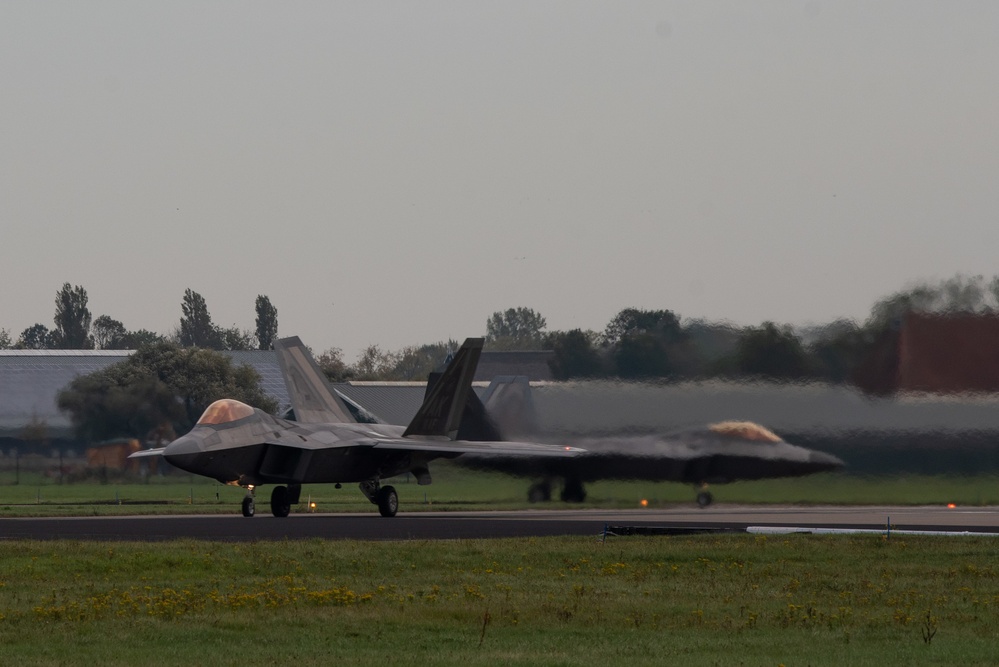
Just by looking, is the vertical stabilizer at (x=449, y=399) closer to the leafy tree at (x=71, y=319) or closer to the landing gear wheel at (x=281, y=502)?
the landing gear wheel at (x=281, y=502)

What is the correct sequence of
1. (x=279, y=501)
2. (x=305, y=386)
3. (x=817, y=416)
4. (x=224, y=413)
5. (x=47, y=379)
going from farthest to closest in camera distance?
(x=47, y=379)
(x=305, y=386)
(x=279, y=501)
(x=224, y=413)
(x=817, y=416)

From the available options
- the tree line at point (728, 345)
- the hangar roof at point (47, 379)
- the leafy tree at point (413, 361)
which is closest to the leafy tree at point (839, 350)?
the tree line at point (728, 345)

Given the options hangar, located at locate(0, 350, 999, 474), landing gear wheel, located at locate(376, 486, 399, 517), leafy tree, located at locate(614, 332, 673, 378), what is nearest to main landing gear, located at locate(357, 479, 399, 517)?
landing gear wheel, located at locate(376, 486, 399, 517)

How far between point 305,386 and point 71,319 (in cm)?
11832

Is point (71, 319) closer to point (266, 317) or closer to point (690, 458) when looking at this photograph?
point (266, 317)

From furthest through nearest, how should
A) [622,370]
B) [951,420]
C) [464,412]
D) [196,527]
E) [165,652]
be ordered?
[464,412] → [622,370] → [951,420] → [196,527] → [165,652]

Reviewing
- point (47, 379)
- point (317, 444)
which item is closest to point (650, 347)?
point (317, 444)

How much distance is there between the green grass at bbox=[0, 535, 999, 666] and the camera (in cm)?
Answer: 1451

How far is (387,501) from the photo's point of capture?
133 feet

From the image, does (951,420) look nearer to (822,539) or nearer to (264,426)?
(822,539)

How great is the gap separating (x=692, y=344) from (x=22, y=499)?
94.1ft

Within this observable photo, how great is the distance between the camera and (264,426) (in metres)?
38.2

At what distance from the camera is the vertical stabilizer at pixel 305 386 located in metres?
42.7

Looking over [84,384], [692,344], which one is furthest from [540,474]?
[84,384]
